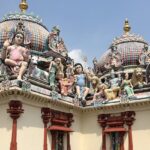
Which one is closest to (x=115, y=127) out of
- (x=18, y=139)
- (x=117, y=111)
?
(x=117, y=111)

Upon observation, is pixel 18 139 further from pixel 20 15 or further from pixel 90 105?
pixel 20 15

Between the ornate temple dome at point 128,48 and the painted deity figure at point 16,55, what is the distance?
13.0m

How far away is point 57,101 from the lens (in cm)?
1992

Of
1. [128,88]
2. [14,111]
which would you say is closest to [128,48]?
[128,88]

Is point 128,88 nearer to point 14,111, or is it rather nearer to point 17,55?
point 17,55

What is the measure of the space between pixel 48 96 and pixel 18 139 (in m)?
3.26

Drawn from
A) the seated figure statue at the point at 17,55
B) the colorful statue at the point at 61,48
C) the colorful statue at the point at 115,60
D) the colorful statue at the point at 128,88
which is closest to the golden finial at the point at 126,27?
the colorful statue at the point at 115,60

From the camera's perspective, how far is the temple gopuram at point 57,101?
691 inches

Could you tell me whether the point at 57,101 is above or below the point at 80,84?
below

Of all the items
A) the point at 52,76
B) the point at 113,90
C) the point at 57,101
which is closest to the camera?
the point at 57,101

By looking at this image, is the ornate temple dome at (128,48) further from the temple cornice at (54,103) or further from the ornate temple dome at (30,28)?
the temple cornice at (54,103)

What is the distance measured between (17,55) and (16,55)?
0.05m

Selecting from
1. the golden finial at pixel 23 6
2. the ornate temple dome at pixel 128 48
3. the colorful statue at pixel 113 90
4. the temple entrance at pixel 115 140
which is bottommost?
the temple entrance at pixel 115 140

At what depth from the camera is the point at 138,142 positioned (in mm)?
20266
